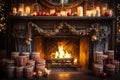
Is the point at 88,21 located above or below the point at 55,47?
above

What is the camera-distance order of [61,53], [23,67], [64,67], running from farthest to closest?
1. [61,53]
2. [64,67]
3. [23,67]

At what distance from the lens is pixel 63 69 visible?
6527 mm

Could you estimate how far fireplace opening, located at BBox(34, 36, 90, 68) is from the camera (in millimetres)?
6781

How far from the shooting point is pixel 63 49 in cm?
706

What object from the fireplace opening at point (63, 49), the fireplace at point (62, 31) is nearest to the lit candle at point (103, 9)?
the fireplace at point (62, 31)

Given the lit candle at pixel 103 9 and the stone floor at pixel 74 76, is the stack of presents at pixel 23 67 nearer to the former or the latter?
the stone floor at pixel 74 76

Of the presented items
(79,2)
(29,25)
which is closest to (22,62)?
(29,25)

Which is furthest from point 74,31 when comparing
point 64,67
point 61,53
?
point 64,67

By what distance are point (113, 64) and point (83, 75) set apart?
93 centimetres

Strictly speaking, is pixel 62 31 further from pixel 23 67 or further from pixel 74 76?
pixel 23 67

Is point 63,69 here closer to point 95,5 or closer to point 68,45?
point 68,45

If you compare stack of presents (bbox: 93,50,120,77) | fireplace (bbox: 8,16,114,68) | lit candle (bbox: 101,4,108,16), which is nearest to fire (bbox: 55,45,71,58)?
fireplace (bbox: 8,16,114,68)

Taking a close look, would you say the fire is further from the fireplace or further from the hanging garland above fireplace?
the hanging garland above fireplace

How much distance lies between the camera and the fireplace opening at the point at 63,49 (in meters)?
6.78
